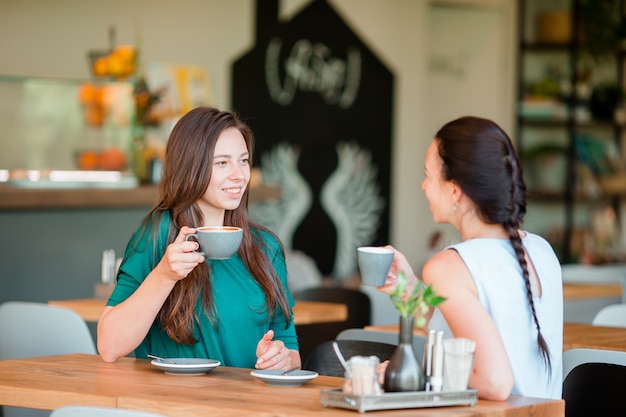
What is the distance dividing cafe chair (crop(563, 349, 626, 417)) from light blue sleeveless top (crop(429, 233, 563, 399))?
43cm

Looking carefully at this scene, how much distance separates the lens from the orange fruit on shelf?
555 centimetres

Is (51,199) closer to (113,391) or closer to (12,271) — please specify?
(12,271)

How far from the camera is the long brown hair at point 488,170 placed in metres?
2.33

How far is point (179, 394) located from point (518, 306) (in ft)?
2.24

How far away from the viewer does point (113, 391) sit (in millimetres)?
2314

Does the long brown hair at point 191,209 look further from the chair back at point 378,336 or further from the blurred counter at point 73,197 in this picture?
the blurred counter at point 73,197

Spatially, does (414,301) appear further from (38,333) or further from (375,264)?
(38,333)

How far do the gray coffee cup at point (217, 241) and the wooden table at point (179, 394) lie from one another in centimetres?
27

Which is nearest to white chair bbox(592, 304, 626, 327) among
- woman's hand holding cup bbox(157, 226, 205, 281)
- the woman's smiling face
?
the woman's smiling face

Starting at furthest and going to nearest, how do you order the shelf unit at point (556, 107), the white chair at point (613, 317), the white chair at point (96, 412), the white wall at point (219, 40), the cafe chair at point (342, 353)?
1. the shelf unit at point (556, 107)
2. the white wall at point (219, 40)
3. the white chair at point (613, 317)
4. the cafe chair at point (342, 353)
5. the white chair at point (96, 412)

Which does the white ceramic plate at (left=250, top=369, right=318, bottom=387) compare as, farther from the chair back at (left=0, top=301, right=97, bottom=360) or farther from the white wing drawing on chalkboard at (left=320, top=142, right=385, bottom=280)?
the white wing drawing on chalkboard at (left=320, top=142, right=385, bottom=280)

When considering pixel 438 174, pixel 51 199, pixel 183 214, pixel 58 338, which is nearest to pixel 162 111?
pixel 51 199

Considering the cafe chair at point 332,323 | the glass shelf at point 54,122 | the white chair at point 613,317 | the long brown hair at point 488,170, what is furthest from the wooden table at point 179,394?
the glass shelf at point 54,122

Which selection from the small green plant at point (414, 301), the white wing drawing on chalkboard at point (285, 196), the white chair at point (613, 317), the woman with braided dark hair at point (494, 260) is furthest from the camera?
the white wing drawing on chalkboard at point (285, 196)
